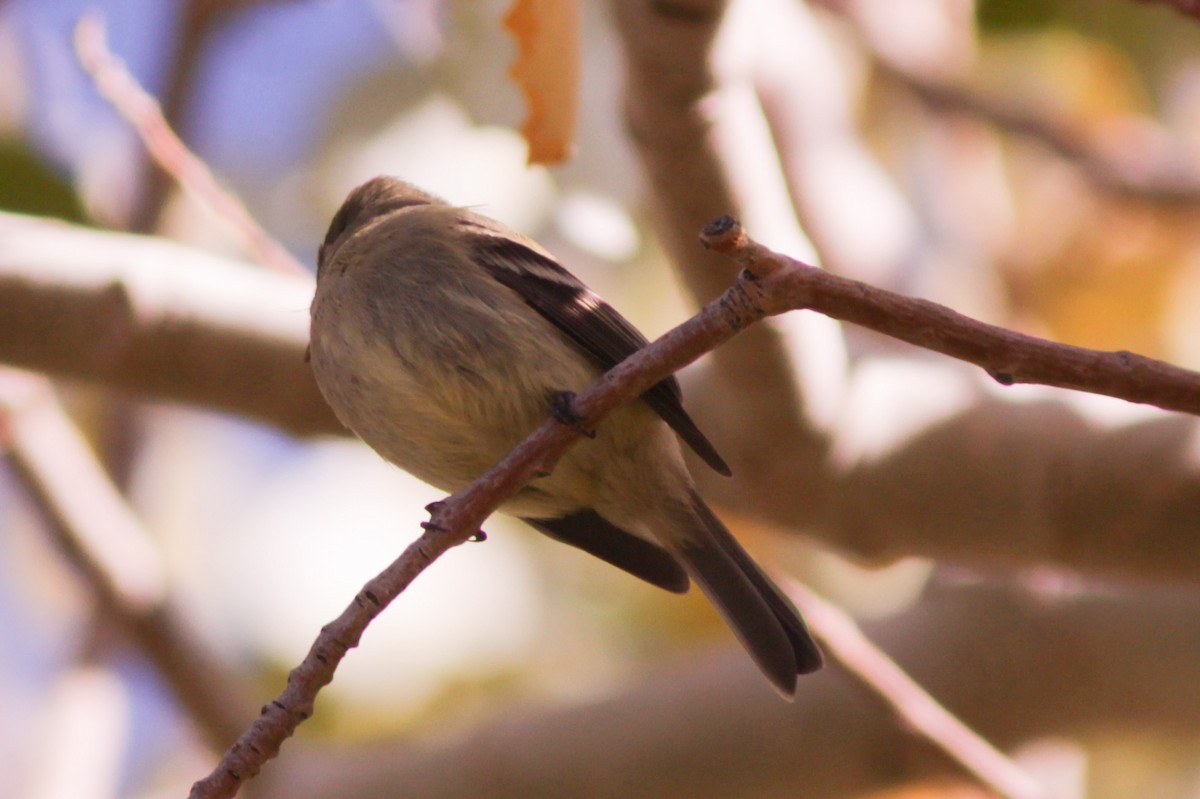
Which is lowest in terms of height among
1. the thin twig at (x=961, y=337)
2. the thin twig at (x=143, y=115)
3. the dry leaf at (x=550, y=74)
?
the thin twig at (x=961, y=337)

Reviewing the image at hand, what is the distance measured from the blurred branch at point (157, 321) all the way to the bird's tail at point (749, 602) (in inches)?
46.8

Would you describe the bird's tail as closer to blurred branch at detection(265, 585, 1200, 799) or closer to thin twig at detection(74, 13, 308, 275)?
blurred branch at detection(265, 585, 1200, 799)

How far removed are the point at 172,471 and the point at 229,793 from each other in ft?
14.9

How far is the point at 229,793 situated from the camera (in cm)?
202

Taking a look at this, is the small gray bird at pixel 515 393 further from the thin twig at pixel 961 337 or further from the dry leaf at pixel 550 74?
the thin twig at pixel 961 337

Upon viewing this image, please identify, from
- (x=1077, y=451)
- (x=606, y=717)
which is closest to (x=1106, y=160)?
(x=1077, y=451)

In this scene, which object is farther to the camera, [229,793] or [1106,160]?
[1106,160]

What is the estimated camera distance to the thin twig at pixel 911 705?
3467 mm

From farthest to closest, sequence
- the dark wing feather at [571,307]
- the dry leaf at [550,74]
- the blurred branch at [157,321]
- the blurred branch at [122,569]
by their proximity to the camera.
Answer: the blurred branch at [122,569]
the blurred branch at [157,321]
the dark wing feather at [571,307]
the dry leaf at [550,74]

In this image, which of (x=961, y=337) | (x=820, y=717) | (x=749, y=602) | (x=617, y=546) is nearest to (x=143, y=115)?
(x=617, y=546)

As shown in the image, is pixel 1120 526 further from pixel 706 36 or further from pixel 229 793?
pixel 229 793

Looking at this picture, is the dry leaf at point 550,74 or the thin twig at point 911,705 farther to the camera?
the thin twig at point 911,705

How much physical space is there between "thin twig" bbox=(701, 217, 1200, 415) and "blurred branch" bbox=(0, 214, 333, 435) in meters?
2.07

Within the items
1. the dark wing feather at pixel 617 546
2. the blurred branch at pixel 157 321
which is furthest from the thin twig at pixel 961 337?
the blurred branch at pixel 157 321
